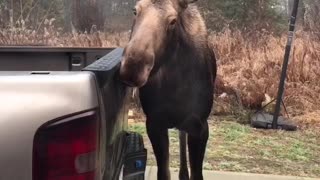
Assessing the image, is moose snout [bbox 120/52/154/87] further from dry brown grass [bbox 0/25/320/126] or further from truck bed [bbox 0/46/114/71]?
dry brown grass [bbox 0/25/320/126]

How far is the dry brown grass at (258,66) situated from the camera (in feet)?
31.0

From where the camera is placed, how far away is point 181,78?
4.51 meters

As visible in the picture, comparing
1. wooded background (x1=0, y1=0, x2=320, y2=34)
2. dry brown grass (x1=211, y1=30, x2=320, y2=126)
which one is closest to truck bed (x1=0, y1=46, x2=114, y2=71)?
dry brown grass (x1=211, y1=30, x2=320, y2=126)

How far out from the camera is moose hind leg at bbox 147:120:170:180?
458 cm

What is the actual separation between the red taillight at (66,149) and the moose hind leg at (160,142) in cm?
264

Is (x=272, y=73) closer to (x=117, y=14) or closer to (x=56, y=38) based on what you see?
(x=56, y=38)

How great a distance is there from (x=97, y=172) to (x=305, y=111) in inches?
310

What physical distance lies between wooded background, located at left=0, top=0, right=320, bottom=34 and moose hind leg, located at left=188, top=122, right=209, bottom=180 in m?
8.31

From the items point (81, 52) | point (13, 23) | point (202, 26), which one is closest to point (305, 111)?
point (202, 26)

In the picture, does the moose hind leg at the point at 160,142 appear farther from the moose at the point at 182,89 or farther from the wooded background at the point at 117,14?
the wooded background at the point at 117,14

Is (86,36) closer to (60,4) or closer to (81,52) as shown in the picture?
(60,4)

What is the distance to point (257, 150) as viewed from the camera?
23.0 feet

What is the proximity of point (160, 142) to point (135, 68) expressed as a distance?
1.51 m

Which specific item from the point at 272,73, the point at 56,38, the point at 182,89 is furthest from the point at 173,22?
the point at 56,38
